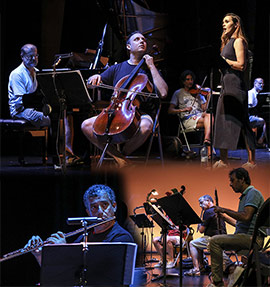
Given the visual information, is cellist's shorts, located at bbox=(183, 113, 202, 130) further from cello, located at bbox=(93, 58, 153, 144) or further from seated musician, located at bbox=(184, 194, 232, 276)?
cello, located at bbox=(93, 58, 153, 144)

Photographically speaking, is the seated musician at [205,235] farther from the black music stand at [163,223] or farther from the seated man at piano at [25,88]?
the seated man at piano at [25,88]

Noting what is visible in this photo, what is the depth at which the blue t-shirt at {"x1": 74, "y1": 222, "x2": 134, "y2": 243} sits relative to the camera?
3832 millimetres

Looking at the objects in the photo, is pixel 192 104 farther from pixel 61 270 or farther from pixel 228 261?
pixel 61 270

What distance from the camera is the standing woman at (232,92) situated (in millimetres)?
4535

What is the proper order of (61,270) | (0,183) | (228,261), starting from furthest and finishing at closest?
(228,261), (0,183), (61,270)

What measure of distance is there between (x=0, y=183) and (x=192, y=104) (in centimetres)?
220

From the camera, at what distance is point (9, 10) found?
5.68 metres

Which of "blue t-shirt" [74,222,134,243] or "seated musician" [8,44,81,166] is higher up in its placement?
"seated musician" [8,44,81,166]

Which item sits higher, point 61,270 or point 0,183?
point 0,183

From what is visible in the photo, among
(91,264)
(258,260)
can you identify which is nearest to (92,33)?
(91,264)

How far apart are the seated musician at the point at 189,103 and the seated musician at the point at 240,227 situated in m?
1.06

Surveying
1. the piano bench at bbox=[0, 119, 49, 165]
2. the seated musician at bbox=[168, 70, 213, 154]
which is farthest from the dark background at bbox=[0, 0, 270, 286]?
the piano bench at bbox=[0, 119, 49, 165]

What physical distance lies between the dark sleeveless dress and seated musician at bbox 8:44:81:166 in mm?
1372

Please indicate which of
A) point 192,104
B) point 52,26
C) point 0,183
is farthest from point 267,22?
point 0,183
